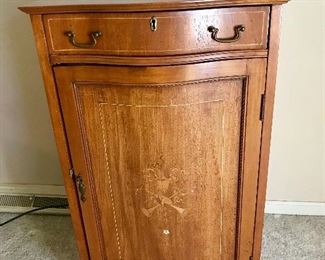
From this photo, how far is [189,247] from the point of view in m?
1.06

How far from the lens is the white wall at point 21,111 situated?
139 centimetres

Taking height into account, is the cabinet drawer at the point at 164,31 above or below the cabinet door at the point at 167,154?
above

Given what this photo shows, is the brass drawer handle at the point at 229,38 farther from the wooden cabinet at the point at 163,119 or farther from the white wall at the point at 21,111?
the white wall at the point at 21,111

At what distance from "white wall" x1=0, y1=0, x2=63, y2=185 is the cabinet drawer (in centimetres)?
63

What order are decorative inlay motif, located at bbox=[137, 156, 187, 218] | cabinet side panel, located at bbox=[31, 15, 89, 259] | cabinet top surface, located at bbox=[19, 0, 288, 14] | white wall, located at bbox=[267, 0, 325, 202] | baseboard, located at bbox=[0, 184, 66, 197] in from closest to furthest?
cabinet top surface, located at bbox=[19, 0, 288, 14], cabinet side panel, located at bbox=[31, 15, 89, 259], decorative inlay motif, located at bbox=[137, 156, 187, 218], white wall, located at bbox=[267, 0, 325, 202], baseboard, located at bbox=[0, 184, 66, 197]

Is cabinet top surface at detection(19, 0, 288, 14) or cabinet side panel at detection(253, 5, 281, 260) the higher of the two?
cabinet top surface at detection(19, 0, 288, 14)

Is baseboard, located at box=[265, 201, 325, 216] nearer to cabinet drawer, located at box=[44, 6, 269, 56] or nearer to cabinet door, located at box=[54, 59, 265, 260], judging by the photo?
cabinet door, located at box=[54, 59, 265, 260]

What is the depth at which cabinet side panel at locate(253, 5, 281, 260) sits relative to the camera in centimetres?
80

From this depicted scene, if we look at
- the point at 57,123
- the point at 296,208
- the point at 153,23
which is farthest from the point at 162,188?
the point at 296,208

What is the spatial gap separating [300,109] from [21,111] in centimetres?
113

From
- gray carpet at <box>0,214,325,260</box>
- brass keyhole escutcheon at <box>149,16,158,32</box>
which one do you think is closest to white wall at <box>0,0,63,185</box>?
gray carpet at <box>0,214,325,260</box>

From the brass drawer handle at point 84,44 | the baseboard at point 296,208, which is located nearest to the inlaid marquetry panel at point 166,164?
the brass drawer handle at point 84,44

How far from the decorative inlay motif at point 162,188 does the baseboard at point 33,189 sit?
803 millimetres

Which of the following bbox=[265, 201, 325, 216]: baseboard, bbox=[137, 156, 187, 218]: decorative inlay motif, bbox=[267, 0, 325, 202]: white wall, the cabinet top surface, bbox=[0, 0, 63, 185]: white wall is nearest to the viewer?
the cabinet top surface
